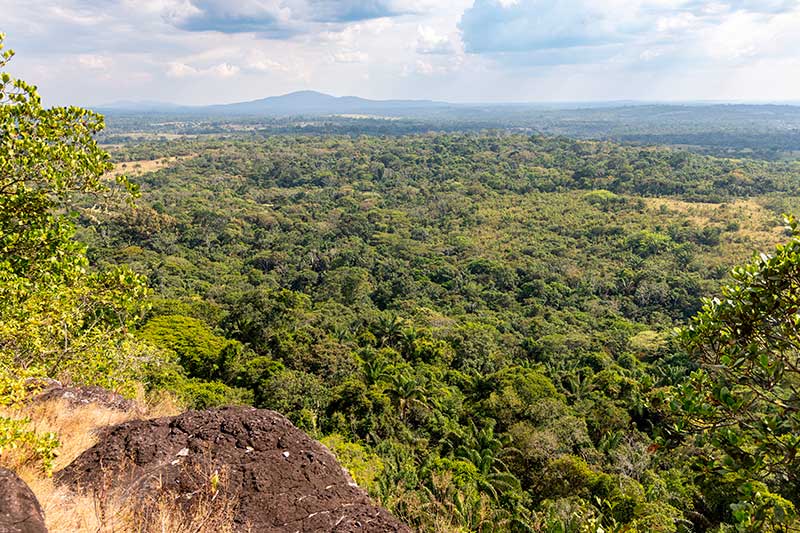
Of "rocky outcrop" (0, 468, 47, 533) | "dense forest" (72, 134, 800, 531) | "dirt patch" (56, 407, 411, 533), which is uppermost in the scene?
"rocky outcrop" (0, 468, 47, 533)

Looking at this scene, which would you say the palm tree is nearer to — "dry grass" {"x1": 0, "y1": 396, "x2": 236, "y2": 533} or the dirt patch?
the dirt patch

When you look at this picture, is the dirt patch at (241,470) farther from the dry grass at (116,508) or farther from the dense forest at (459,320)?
the dense forest at (459,320)

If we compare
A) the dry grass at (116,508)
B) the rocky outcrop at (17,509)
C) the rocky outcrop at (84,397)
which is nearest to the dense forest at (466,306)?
the rocky outcrop at (84,397)

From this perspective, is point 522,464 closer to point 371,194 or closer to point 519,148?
point 371,194

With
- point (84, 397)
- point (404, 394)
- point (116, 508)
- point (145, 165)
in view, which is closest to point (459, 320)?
point (404, 394)

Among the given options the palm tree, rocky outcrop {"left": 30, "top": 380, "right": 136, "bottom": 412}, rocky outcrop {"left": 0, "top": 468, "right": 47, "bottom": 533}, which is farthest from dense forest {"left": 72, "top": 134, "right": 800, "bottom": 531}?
rocky outcrop {"left": 0, "top": 468, "right": 47, "bottom": 533}
